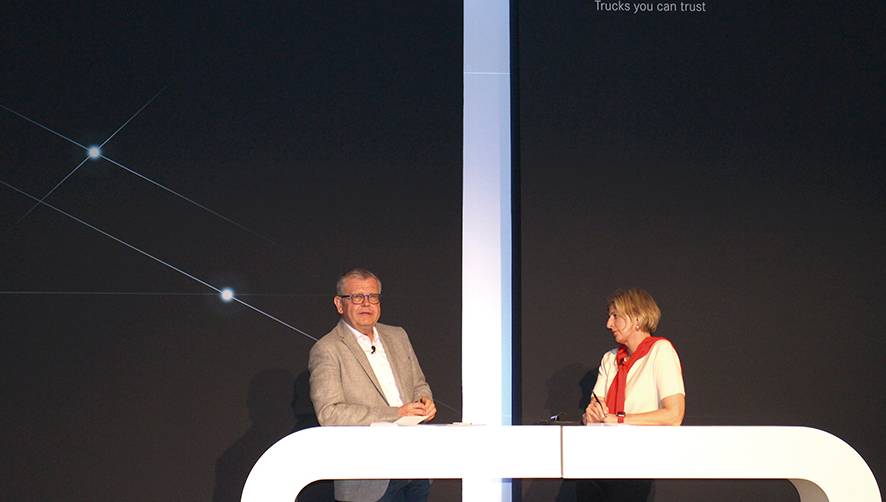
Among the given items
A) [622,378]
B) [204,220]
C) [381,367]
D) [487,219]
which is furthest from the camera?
[487,219]

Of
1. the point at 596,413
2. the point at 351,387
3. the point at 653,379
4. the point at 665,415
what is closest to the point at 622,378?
the point at 653,379

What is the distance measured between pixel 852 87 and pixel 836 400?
1.61 meters

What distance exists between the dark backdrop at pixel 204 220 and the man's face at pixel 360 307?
34.0 inches

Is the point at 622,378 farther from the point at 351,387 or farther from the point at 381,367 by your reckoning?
the point at 351,387

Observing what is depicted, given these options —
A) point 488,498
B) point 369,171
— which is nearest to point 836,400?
point 488,498

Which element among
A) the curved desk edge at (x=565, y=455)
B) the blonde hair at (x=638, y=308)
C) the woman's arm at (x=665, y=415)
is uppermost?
the blonde hair at (x=638, y=308)

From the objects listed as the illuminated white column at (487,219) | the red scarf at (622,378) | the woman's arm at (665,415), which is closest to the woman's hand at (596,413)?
the woman's arm at (665,415)

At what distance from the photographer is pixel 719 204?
15.9ft

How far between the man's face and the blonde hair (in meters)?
0.99

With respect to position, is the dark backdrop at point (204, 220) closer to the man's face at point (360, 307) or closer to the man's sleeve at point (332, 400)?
the man's face at point (360, 307)

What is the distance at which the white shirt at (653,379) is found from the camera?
3686 mm

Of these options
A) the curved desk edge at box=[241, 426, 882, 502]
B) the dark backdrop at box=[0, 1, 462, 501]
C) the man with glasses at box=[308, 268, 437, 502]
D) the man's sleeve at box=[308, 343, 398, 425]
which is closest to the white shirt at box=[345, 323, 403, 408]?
the man with glasses at box=[308, 268, 437, 502]

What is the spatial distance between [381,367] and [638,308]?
108cm

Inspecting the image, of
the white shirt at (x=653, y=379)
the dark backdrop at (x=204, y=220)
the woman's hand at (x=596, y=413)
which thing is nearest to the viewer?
the woman's hand at (x=596, y=413)
